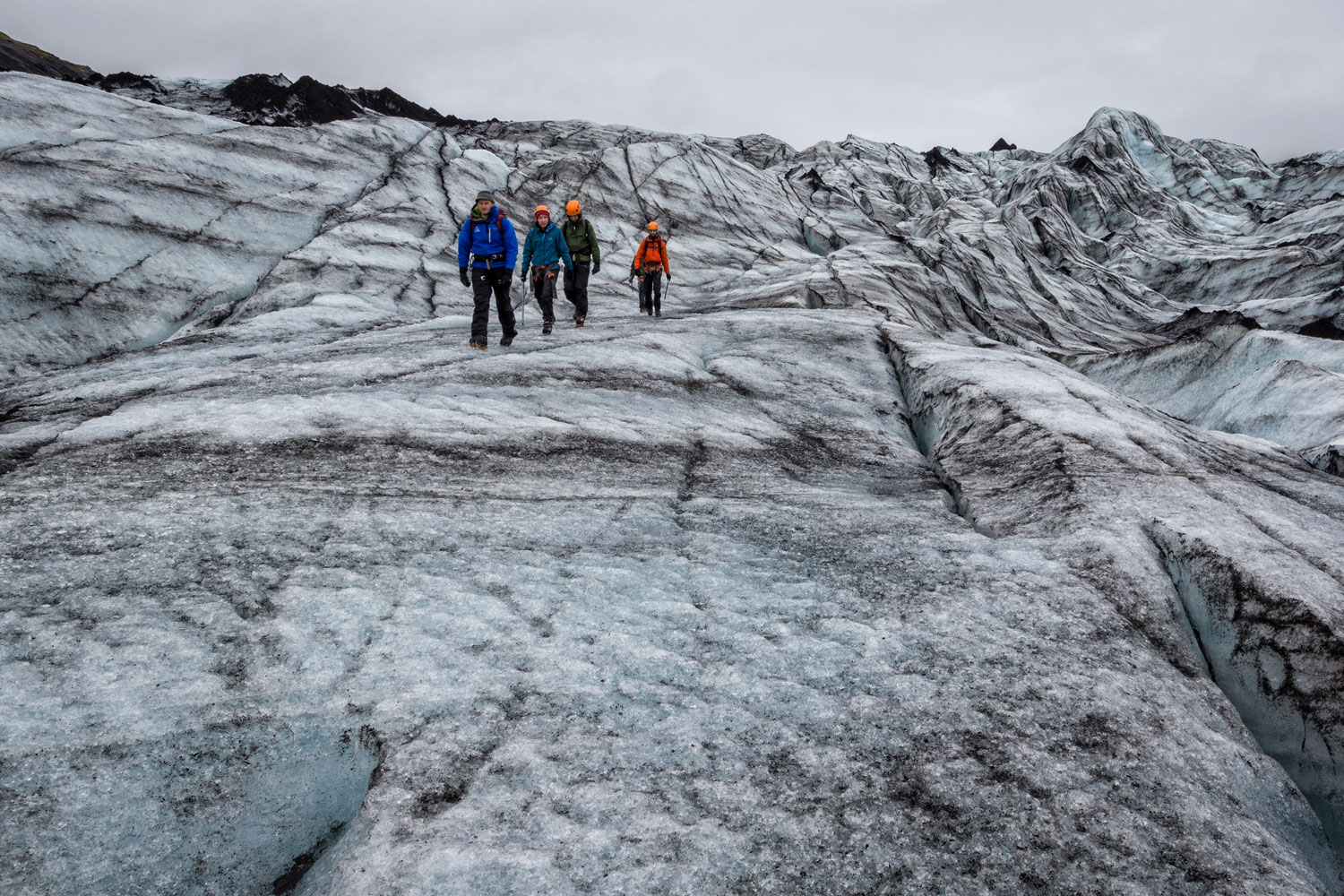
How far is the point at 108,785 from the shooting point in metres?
3.54

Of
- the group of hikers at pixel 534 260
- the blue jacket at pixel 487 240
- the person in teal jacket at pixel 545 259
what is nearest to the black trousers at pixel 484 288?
the group of hikers at pixel 534 260

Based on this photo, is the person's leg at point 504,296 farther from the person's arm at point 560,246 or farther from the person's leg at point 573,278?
the person's leg at point 573,278

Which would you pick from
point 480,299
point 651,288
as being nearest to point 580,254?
point 651,288

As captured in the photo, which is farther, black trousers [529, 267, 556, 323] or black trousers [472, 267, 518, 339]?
black trousers [529, 267, 556, 323]

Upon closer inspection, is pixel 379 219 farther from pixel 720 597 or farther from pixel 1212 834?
pixel 1212 834

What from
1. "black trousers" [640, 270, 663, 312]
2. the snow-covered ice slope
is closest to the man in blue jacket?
the snow-covered ice slope

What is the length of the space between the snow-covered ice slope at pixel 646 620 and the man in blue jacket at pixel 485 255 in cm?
82

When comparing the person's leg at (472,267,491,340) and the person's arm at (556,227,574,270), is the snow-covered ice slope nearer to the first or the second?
the person's leg at (472,267,491,340)

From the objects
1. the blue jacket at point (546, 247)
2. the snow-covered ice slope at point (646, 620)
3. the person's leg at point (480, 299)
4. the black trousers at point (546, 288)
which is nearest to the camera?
the snow-covered ice slope at point (646, 620)

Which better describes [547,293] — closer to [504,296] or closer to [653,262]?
[504,296]

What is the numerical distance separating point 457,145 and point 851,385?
2812 centimetres

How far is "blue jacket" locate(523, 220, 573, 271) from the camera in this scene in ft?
43.5

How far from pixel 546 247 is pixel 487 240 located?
1.98m

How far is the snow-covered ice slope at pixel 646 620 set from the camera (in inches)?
137
